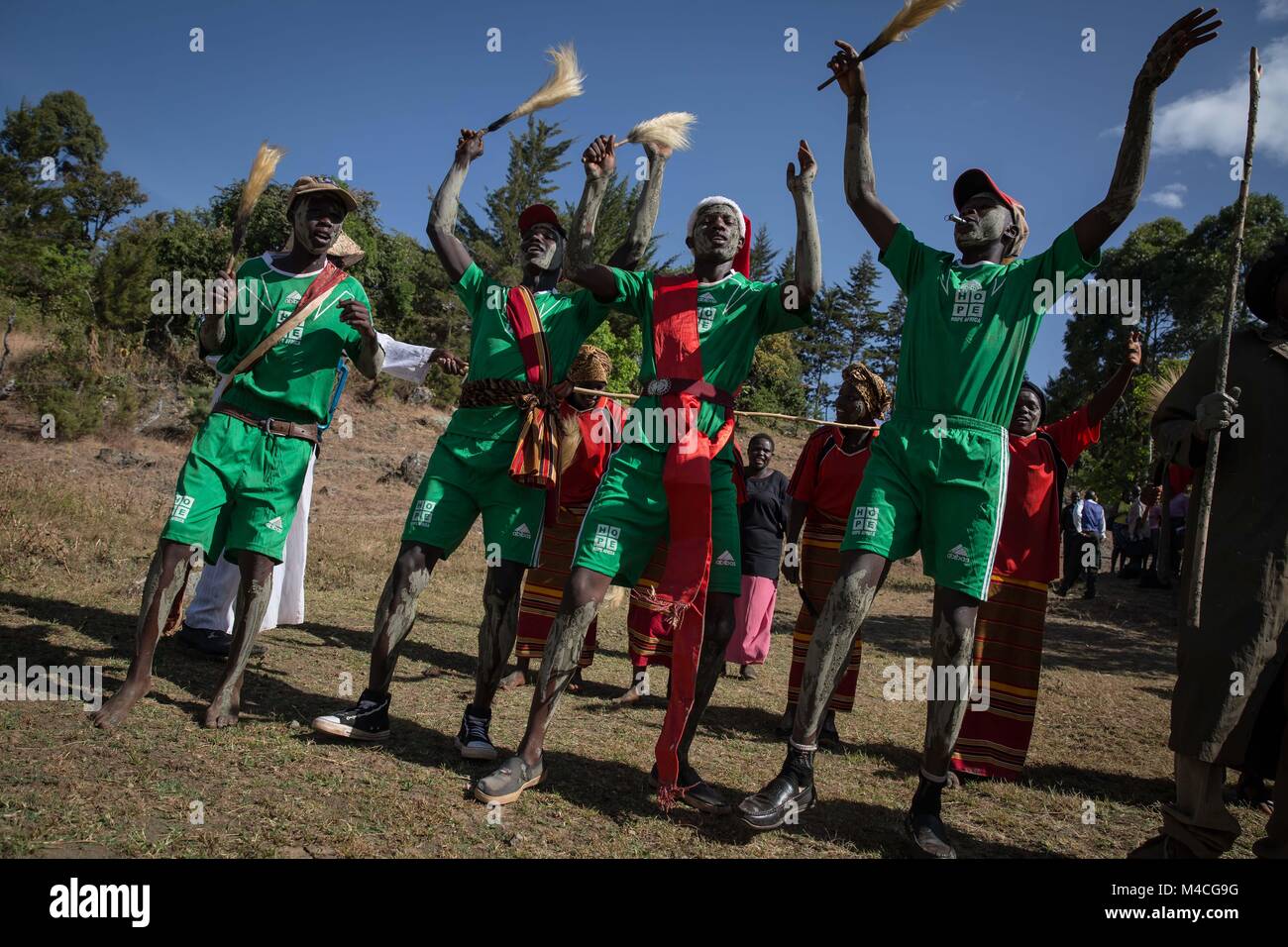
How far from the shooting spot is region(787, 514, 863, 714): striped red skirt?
5.84 meters

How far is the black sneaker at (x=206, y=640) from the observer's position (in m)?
5.51

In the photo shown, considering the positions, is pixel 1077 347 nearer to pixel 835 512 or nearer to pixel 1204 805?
pixel 835 512

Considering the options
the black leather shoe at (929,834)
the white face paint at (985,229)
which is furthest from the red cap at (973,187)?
the black leather shoe at (929,834)

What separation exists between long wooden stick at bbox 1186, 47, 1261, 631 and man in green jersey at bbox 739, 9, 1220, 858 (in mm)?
385

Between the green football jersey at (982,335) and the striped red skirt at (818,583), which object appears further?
the striped red skirt at (818,583)

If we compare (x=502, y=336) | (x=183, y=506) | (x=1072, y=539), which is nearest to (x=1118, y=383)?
(x=502, y=336)

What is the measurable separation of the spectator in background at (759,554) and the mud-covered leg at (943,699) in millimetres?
3332

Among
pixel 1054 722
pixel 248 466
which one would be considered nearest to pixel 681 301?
pixel 248 466

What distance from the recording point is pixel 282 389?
4477 mm

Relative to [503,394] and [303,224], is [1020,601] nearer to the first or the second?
[503,394]

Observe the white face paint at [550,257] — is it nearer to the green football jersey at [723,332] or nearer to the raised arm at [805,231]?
the green football jersey at [723,332]

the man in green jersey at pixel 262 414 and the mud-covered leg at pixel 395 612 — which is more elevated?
the man in green jersey at pixel 262 414

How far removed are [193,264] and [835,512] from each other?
19.7 metres

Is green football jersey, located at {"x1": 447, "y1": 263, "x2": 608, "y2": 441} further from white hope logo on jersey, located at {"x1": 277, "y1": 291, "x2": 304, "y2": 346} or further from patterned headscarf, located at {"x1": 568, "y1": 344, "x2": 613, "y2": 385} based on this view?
patterned headscarf, located at {"x1": 568, "y1": 344, "x2": 613, "y2": 385}
